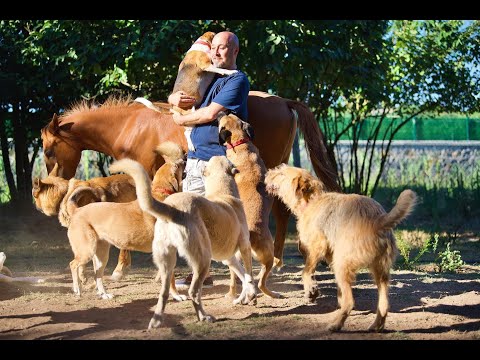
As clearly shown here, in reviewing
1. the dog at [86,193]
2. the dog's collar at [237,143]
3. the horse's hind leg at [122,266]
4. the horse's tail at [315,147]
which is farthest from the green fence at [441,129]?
the dog's collar at [237,143]

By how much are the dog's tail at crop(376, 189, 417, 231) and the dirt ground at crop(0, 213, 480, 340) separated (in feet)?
2.64

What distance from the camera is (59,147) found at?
32.2ft

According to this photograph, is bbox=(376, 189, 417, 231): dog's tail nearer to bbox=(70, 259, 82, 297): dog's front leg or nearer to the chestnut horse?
bbox=(70, 259, 82, 297): dog's front leg

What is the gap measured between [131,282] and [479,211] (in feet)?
27.9

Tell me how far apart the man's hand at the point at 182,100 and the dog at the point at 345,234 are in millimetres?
1901

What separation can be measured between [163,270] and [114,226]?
1.21 m

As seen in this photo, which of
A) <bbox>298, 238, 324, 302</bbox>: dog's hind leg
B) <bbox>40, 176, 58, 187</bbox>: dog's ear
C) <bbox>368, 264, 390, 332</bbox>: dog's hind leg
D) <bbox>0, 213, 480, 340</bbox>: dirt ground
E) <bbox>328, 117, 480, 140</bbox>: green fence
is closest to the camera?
<bbox>368, 264, 390, 332</bbox>: dog's hind leg

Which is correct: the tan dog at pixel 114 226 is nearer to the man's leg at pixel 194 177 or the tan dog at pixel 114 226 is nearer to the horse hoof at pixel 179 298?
the horse hoof at pixel 179 298

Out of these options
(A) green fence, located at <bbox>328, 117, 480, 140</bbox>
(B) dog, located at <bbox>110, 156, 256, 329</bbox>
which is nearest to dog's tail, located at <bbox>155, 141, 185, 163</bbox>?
(B) dog, located at <bbox>110, 156, 256, 329</bbox>

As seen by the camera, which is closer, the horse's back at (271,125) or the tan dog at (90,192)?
the tan dog at (90,192)

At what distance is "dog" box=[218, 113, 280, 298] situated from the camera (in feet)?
22.5

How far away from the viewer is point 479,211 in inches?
585

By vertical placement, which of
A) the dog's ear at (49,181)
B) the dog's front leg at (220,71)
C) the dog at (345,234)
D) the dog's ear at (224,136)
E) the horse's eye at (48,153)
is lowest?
the dog at (345,234)

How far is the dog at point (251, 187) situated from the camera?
22.5 ft
